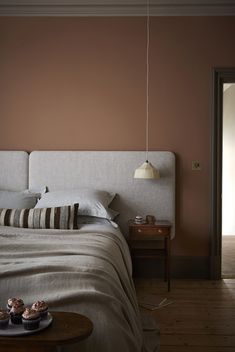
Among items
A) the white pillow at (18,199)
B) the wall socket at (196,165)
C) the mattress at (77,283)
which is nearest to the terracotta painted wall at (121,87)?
the wall socket at (196,165)

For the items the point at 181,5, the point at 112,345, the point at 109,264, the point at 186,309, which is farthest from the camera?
the point at 181,5

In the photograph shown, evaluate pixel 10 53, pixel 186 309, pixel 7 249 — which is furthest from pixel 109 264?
pixel 10 53

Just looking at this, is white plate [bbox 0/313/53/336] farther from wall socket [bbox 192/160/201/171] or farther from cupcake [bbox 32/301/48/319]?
wall socket [bbox 192/160/201/171]

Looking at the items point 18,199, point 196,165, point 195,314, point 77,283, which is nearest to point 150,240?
point 196,165

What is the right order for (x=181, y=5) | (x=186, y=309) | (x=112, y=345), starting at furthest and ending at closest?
(x=181, y=5) → (x=186, y=309) → (x=112, y=345)

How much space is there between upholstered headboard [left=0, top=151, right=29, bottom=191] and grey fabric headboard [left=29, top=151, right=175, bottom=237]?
0.50 ft

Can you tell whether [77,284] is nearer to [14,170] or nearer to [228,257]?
[14,170]

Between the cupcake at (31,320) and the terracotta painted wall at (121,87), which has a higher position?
the terracotta painted wall at (121,87)

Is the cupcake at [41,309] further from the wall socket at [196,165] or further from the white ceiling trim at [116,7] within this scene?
the white ceiling trim at [116,7]

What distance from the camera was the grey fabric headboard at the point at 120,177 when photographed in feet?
12.1

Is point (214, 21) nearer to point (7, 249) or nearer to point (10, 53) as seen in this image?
point (10, 53)

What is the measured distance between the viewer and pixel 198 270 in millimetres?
3779

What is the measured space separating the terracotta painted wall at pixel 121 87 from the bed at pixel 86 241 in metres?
0.20

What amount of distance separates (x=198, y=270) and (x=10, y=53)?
2999 millimetres
